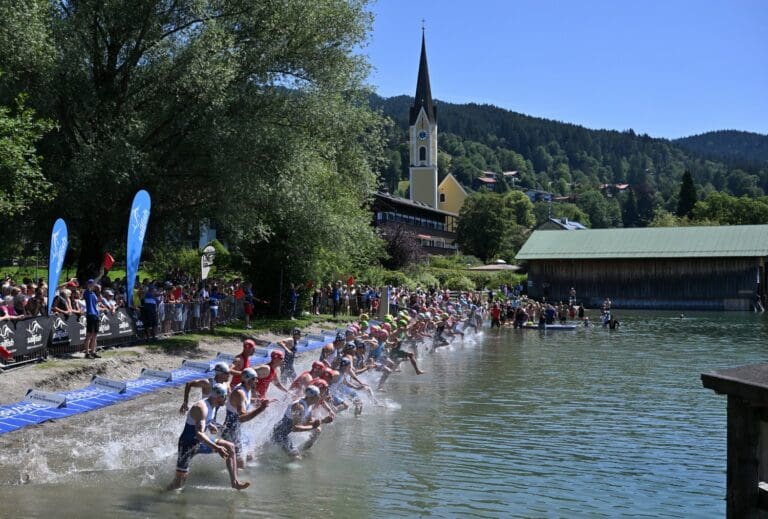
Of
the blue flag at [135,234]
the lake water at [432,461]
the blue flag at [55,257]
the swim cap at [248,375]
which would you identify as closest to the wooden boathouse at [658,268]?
the lake water at [432,461]

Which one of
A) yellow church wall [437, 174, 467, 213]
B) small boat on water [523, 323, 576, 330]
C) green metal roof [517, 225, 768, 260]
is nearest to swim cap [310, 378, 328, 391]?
small boat on water [523, 323, 576, 330]

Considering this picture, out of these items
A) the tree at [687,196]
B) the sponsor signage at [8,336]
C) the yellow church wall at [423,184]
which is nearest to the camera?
the sponsor signage at [8,336]

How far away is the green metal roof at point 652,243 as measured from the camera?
226 ft

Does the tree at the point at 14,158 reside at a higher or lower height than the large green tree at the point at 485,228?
lower

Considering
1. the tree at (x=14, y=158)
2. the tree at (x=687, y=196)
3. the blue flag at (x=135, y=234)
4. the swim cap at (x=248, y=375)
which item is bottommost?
the swim cap at (x=248, y=375)

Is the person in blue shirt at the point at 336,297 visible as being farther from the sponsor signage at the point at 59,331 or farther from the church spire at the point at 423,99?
the church spire at the point at 423,99

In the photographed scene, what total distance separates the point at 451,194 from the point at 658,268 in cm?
9009

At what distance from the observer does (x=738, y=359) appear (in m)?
29.6

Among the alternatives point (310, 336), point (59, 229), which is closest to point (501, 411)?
point (59, 229)

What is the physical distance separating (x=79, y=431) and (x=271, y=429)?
363 centimetres

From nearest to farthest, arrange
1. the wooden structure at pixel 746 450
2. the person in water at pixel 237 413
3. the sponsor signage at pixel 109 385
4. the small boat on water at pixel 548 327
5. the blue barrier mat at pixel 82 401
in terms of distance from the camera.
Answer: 1. the wooden structure at pixel 746 450
2. the person in water at pixel 237 413
3. the blue barrier mat at pixel 82 401
4. the sponsor signage at pixel 109 385
5. the small boat on water at pixel 548 327

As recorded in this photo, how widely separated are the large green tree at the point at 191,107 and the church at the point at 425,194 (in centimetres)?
4670

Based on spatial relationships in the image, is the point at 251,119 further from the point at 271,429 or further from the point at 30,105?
the point at 271,429

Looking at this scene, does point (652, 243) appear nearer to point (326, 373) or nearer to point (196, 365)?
point (196, 365)
